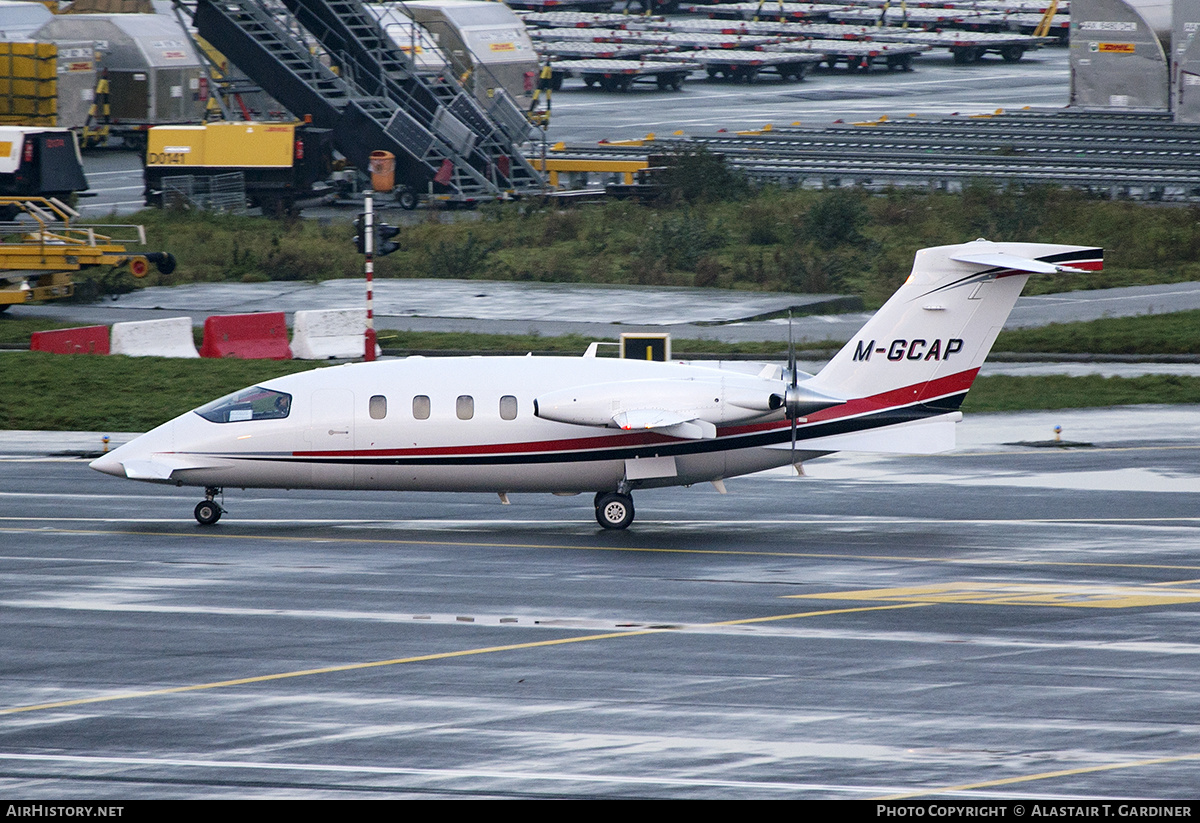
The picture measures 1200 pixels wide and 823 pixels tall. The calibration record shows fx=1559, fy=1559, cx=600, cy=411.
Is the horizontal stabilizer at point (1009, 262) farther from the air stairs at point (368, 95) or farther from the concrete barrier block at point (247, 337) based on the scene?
the air stairs at point (368, 95)

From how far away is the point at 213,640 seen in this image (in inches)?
764

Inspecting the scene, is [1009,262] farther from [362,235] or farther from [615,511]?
[362,235]

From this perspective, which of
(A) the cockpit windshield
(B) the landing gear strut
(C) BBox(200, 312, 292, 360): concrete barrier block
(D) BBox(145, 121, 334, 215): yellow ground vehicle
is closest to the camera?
(A) the cockpit windshield

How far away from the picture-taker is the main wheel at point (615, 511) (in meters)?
25.9

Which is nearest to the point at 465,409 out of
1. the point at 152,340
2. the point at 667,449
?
the point at 667,449

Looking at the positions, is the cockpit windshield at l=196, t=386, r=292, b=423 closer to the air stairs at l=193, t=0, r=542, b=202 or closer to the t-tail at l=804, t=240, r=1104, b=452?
the t-tail at l=804, t=240, r=1104, b=452

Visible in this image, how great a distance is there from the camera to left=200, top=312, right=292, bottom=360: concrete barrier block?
40406 mm

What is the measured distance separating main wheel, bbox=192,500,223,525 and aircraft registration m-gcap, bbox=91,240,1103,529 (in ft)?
1.67

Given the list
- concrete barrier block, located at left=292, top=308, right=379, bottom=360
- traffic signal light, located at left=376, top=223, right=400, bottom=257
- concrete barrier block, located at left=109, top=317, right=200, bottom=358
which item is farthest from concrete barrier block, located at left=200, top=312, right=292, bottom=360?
traffic signal light, located at left=376, top=223, right=400, bottom=257

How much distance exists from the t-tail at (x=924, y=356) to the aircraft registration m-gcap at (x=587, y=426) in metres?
0.02

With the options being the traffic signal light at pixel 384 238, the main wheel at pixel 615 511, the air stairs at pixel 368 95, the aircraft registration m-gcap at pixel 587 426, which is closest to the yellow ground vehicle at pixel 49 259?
the traffic signal light at pixel 384 238

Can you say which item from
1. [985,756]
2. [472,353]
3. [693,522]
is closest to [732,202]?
[472,353]
